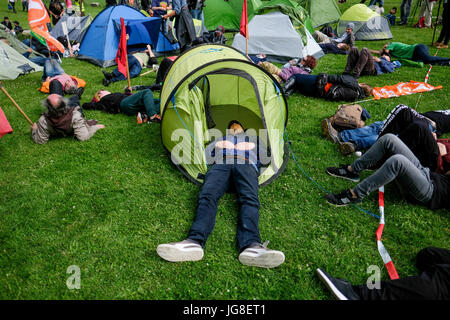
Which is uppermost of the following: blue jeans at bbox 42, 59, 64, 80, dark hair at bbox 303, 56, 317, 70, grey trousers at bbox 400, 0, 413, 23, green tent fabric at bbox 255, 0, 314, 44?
grey trousers at bbox 400, 0, 413, 23

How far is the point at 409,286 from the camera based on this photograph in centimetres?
246

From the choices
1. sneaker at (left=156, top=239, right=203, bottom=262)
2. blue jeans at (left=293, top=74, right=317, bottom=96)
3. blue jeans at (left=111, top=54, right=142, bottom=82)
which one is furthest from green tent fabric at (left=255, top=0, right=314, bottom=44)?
sneaker at (left=156, top=239, right=203, bottom=262)

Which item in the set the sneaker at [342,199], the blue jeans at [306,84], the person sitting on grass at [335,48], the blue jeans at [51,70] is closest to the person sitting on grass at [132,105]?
the blue jeans at [51,70]

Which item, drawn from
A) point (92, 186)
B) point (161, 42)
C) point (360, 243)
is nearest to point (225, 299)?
point (360, 243)

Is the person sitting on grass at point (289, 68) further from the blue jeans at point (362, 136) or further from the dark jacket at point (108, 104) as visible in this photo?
the dark jacket at point (108, 104)

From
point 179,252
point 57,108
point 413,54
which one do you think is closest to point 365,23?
point 413,54

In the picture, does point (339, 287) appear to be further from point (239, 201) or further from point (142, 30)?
point (142, 30)

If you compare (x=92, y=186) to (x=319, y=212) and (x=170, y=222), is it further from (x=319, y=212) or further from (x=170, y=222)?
(x=319, y=212)

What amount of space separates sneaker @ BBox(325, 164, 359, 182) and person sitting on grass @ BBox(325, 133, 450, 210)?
33 centimetres

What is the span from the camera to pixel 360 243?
10.9 feet

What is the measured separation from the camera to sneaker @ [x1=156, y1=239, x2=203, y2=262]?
9.73 ft

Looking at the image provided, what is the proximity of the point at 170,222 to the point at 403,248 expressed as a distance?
2861 millimetres

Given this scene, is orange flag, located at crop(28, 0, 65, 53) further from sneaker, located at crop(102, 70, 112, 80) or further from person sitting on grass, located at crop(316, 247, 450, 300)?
person sitting on grass, located at crop(316, 247, 450, 300)

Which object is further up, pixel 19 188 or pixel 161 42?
pixel 161 42
